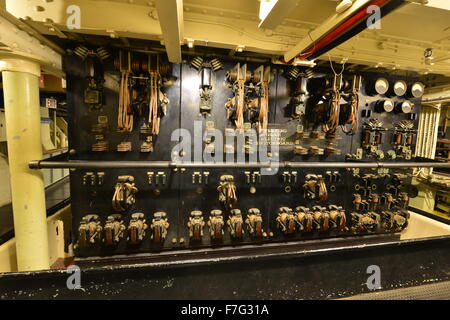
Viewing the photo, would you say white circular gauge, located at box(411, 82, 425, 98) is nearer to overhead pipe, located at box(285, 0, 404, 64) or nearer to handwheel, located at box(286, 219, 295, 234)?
overhead pipe, located at box(285, 0, 404, 64)

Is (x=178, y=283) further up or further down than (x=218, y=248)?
further up

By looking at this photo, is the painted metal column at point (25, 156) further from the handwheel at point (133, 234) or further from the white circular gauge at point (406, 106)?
the white circular gauge at point (406, 106)

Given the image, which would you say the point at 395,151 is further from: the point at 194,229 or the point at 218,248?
the point at 194,229

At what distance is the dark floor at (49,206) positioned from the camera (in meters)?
1.96

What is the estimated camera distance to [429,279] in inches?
47.6

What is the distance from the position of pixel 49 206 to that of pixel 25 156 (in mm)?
1021

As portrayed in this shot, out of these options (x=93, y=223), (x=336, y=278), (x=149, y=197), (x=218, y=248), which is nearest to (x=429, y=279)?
(x=336, y=278)

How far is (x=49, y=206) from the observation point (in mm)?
2406

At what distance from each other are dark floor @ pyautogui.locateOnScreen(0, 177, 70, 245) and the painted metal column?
1.15 feet

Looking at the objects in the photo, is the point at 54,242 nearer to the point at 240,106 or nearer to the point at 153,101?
the point at 153,101

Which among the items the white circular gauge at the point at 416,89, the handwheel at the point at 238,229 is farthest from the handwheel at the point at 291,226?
the white circular gauge at the point at 416,89

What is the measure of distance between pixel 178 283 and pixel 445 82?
5037 mm
